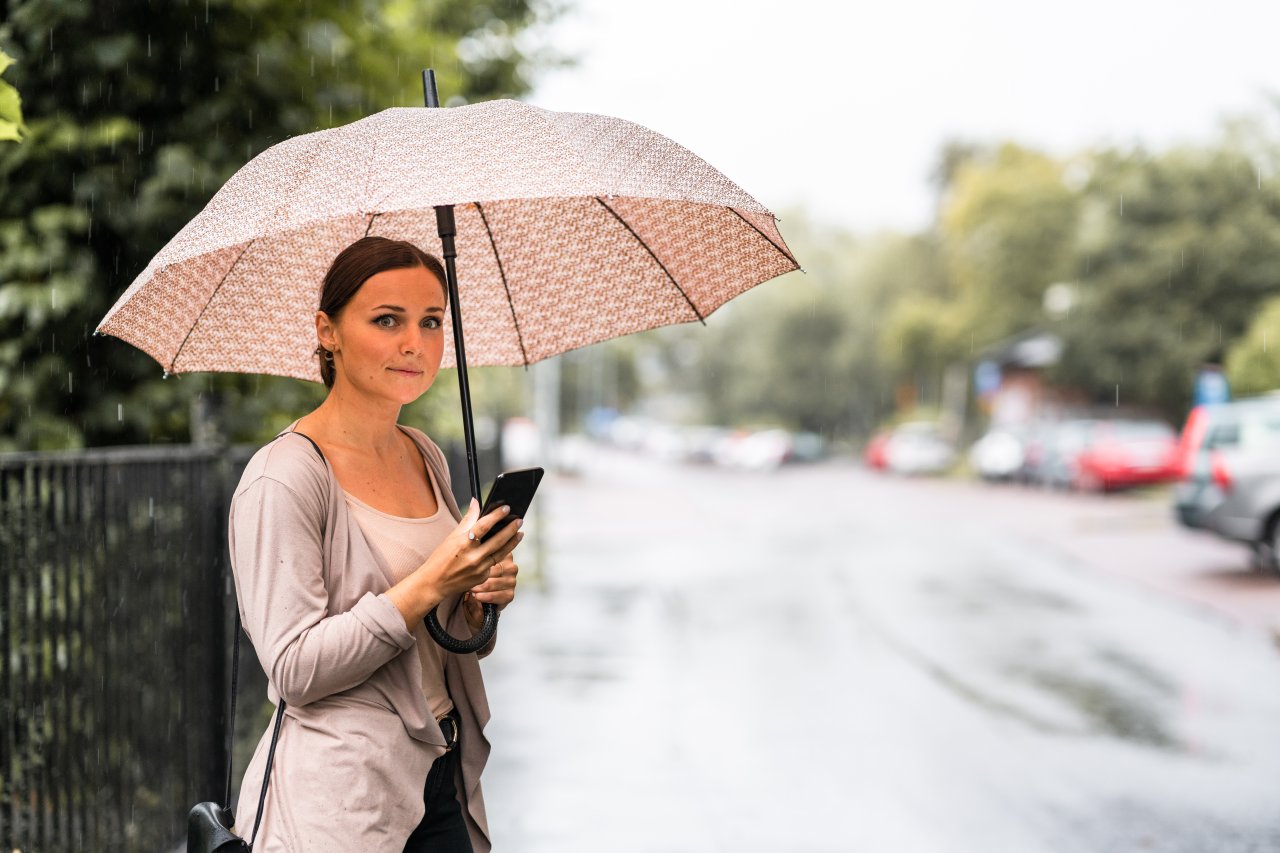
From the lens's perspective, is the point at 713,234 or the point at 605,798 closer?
the point at 713,234

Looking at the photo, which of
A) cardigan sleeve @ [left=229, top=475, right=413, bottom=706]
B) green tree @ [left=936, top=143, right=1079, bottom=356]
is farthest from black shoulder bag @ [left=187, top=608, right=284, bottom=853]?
green tree @ [left=936, top=143, right=1079, bottom=356]

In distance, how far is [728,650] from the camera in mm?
10250

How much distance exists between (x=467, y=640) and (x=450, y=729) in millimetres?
210

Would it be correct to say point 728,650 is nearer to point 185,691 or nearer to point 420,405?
point 420,405

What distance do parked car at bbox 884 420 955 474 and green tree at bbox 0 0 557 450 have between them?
40604mm

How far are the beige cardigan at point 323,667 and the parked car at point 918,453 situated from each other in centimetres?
4384

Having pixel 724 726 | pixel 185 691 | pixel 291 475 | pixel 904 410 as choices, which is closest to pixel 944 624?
pixel 724 726

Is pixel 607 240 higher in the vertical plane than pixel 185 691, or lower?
higher

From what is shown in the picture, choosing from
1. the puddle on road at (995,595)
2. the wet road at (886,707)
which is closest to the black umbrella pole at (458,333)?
the wet road at (886,707)

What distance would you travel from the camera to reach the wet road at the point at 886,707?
225 inches

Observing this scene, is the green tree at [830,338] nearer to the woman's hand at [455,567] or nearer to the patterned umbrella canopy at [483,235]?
the patterned umbrella canopy at [483,235]

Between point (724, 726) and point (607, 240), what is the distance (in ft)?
16.3

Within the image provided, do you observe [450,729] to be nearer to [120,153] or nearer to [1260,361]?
[120,153]

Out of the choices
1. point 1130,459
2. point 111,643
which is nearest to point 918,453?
point 1130,459
